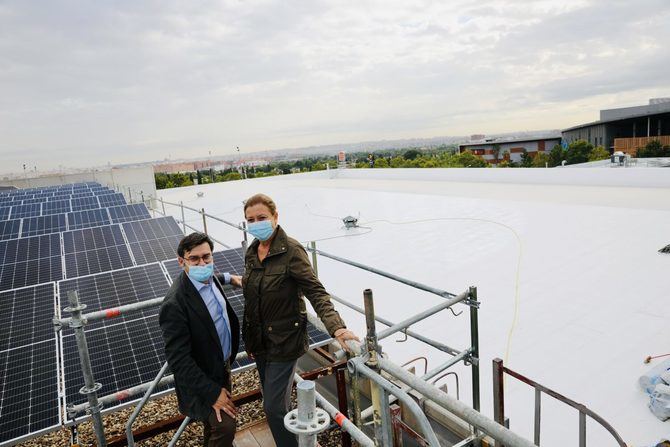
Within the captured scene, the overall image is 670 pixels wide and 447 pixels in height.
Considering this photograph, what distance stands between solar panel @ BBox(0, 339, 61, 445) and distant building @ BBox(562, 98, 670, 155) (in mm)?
44549

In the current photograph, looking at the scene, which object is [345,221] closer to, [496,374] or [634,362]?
[634,362]

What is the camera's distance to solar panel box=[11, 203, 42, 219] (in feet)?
44.5

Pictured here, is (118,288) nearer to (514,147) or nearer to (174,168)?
(514,147)

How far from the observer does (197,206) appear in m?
21.5

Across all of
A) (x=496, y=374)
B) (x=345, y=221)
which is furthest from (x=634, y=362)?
(x=345, y=221)

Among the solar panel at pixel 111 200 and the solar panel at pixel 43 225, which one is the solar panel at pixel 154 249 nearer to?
the solar panel at pixel 43 225

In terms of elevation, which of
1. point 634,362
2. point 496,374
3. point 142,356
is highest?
point 142,356

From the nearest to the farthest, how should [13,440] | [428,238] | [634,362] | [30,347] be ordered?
[13,440] → [30,347] → [634,362] → [428,238]

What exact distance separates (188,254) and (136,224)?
657 cm

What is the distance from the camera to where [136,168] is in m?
28.7

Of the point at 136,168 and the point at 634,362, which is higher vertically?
the point at 136,168

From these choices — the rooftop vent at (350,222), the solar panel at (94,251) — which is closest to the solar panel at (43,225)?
the solar panel at (94,251)

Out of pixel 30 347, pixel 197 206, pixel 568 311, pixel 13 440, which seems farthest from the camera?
pixel 197 206

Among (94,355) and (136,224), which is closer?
(94,355)
